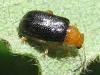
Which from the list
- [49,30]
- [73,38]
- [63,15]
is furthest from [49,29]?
[63,15]

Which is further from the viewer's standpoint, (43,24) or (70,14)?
(70,14)

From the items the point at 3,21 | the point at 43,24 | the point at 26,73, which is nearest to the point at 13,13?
the point at 3,21

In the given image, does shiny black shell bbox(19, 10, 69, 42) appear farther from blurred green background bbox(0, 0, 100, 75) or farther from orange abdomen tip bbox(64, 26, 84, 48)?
blurred green background bbox(0, 0, 100, 75)

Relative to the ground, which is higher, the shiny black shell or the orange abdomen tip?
the shiny black shell

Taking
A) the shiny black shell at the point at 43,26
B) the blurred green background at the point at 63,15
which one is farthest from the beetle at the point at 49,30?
the blurred green background at the point at 63,15

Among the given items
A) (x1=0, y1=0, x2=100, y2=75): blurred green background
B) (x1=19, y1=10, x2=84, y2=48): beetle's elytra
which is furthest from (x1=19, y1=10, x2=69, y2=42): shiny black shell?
(x1=0, y1=0, x2=100, y2=75): blurred green background

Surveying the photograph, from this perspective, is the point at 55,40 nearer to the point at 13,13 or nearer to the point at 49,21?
the point at 49,21
